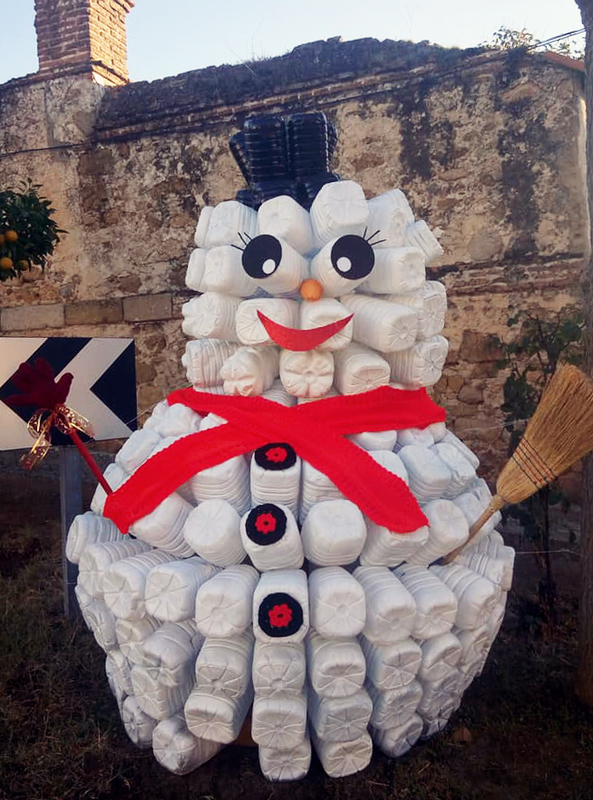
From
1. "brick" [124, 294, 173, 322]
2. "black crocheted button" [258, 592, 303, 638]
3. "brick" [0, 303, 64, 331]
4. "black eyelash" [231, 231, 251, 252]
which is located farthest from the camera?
"brick" [0, 303, 64, 331]

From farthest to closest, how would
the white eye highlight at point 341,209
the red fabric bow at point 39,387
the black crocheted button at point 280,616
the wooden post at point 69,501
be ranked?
1. the wooden post at point 69,501
2. the red fabric bow at point 39,387
3. the white eye highlight at point 341,209
4. the black crocheted button at point 280,616

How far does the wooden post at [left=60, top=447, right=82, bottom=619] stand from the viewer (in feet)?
10.1

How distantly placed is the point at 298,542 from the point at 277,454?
260 mm

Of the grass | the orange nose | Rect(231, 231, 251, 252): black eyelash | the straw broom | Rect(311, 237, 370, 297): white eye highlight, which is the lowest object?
the grass

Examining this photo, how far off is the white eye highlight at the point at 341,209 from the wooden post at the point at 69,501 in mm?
1673

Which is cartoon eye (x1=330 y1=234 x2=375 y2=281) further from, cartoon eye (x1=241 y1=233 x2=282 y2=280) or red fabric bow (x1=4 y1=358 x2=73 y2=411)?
red fabric bow (x1=4 y1=358 x2=73 y2=411)

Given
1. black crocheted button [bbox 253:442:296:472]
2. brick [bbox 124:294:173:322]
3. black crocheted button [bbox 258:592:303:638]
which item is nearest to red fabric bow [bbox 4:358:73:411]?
black crocheted button [bbox 253:442:296:472]

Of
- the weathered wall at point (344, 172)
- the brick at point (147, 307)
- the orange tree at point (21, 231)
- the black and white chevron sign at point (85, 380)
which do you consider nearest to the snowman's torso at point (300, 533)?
the black and white chevron sign at point (85, 380)

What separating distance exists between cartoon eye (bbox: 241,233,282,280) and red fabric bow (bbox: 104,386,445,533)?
1.28ft

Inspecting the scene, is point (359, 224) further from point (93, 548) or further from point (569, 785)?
point (569, 785)

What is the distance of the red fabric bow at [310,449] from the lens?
1.95 meters

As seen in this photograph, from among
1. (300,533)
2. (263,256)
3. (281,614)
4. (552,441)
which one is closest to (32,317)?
(263,256)

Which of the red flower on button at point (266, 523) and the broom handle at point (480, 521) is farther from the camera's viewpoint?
the broom handle at point (480, 521)

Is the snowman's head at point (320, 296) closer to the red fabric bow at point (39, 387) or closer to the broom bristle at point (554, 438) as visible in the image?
the broom bristle at point (554, 438)
